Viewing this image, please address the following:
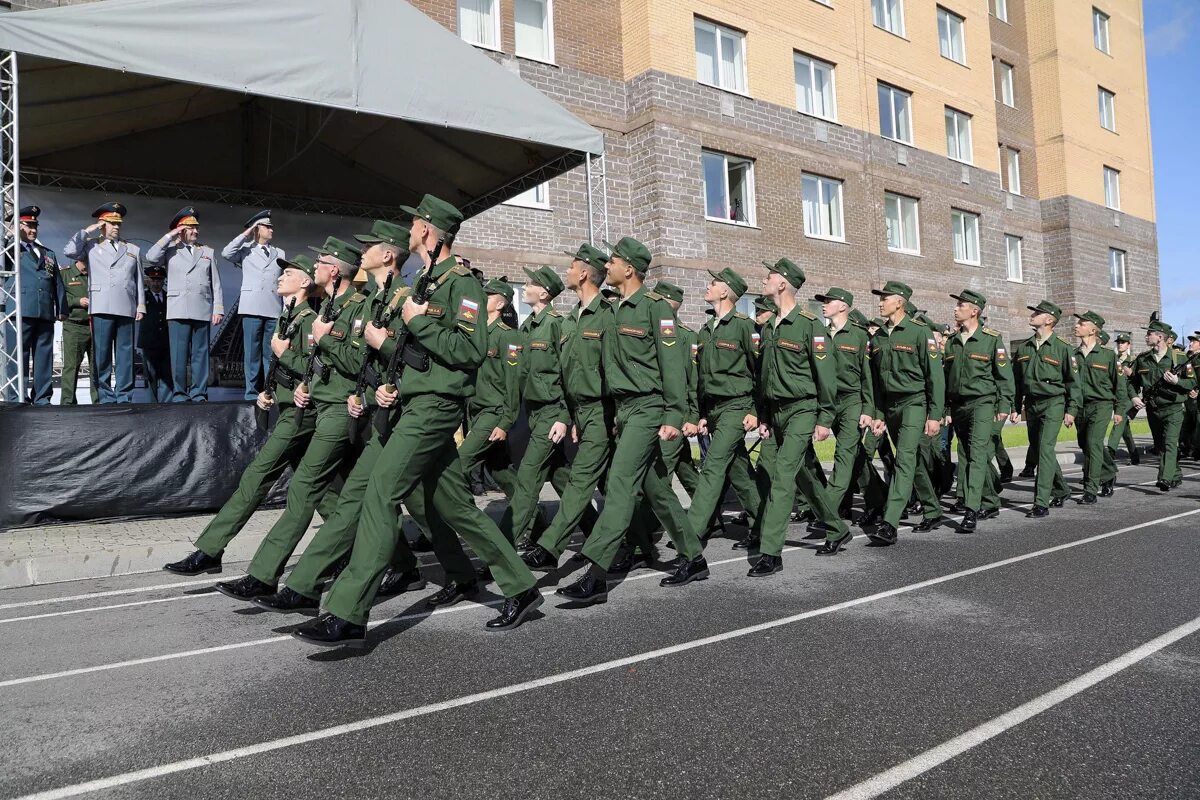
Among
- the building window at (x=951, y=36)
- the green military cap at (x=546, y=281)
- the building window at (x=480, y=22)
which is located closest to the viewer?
the green military cap at (x=546, y=281)

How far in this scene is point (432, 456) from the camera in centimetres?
480

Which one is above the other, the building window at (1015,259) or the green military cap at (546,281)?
the building window at (1015,259)

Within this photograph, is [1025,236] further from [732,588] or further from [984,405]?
[732,588]

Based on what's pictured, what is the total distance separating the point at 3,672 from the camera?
443 cm

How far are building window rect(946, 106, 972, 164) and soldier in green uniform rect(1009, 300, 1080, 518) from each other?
56.1 feet

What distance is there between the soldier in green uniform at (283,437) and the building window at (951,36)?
77.1 feet

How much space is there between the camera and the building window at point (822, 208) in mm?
21469

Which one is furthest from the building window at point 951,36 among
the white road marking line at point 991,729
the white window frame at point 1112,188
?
the white road marking line at point 991,729

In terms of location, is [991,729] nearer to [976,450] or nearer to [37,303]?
[976,450]

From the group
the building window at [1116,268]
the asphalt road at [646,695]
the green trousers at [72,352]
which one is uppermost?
the building window at [1116,268]

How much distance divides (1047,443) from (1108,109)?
28.6m

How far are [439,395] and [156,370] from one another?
7402mm

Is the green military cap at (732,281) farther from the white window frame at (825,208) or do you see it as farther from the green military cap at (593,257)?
the white window frame at (825,208)

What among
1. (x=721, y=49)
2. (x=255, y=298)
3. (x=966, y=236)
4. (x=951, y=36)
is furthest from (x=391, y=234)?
(x=951, y=36)
